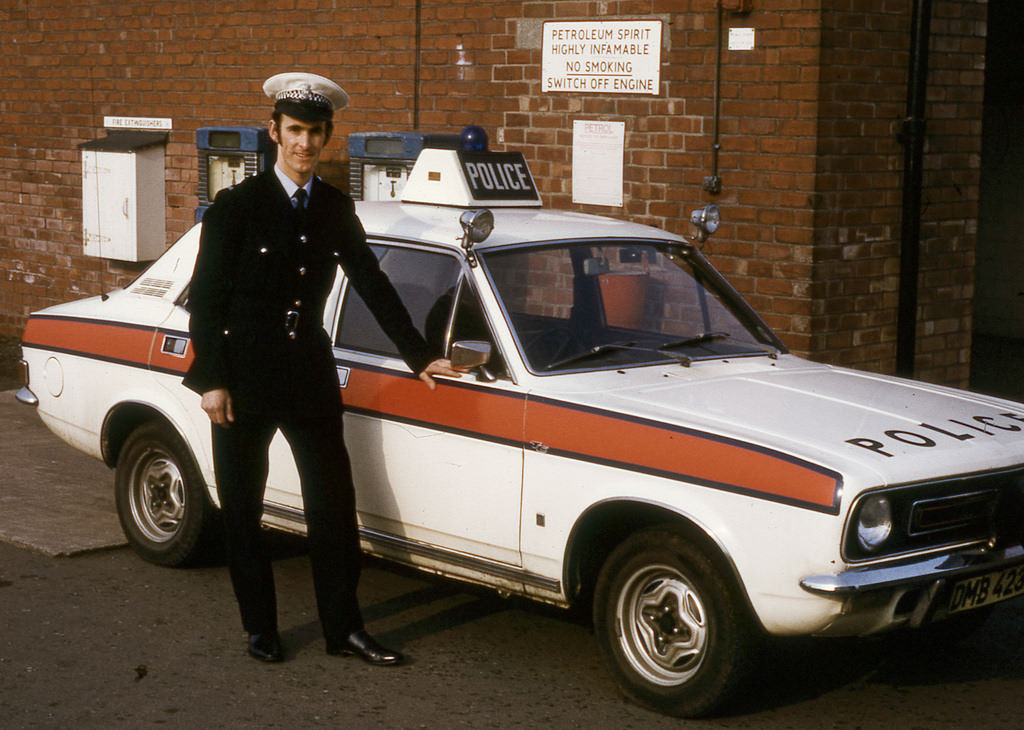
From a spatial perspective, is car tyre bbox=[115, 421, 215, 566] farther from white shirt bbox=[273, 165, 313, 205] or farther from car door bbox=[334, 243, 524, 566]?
white shirt bbox=[273, 165, 313, 205]

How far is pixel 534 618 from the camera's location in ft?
18.9

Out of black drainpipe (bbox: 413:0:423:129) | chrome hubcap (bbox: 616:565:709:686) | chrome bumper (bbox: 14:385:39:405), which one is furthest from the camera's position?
black drainpipe (bbox: 413:0:423:129)

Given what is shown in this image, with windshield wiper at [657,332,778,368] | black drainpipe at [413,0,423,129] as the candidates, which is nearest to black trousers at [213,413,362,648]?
windshield wiper at [657,332,778,368]

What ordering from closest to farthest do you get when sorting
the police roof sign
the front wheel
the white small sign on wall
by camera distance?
the front wheel, the police roof sign, the white small sign on wall

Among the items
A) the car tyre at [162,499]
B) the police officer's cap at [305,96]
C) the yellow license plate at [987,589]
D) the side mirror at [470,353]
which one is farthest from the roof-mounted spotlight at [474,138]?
the yellow license plate at [987,589]

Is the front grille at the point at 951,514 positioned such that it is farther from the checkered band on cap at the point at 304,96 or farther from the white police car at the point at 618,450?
the checkered band on cap at the point at 304,96

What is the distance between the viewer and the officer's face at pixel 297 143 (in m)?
5.05

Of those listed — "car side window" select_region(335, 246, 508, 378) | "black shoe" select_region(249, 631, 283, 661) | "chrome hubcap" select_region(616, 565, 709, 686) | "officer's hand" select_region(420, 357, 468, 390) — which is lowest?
"black shoe" select_region(249, 631, 283, 661)

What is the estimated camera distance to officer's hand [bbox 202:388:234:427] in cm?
496

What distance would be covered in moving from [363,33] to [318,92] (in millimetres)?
5131

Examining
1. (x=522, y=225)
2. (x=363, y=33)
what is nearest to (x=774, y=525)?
(x=522, y=225)

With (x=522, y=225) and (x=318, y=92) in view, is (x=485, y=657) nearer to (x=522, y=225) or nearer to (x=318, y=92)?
(x=522, y=225)

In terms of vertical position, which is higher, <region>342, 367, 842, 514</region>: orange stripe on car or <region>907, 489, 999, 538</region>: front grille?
<region>342, 367, 842, 514</region>: orange stripe on car

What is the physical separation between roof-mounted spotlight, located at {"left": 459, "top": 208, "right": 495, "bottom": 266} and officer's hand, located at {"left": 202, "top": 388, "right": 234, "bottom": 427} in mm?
993
